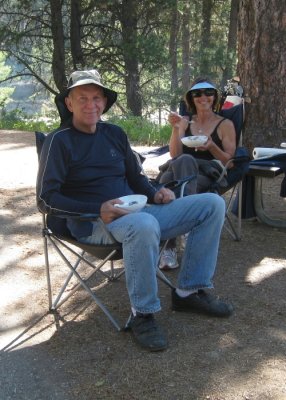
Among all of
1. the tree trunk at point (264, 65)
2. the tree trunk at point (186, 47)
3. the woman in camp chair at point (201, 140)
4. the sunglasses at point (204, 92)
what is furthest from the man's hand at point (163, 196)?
the tree trunk at point (186, 47)

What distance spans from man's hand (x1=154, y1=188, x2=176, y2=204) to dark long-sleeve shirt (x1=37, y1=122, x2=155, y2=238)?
0.15 ft

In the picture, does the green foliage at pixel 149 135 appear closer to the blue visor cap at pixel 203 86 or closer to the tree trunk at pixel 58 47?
the blue visor cap at pixel 203 86

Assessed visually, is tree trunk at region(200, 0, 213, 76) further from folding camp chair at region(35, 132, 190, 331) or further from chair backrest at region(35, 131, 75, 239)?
chair backrest at region(35, 131, 75, 239)

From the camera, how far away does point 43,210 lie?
264cm

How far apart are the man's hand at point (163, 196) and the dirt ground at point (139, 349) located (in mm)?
560

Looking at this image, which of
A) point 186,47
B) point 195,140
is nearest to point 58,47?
point 186,47

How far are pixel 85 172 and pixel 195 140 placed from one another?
125 cm

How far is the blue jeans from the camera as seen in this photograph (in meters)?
2.46

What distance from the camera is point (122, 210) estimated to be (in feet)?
8.36

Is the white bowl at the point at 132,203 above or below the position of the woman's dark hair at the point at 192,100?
below

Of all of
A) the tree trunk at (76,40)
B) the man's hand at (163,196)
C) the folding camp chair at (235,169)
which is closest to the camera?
the man's hand at (163,196)

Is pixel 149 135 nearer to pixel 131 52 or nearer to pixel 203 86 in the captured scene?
pixel 203 86

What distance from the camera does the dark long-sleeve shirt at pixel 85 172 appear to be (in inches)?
103

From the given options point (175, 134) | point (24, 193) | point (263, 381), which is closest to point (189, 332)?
point (263, 381)
